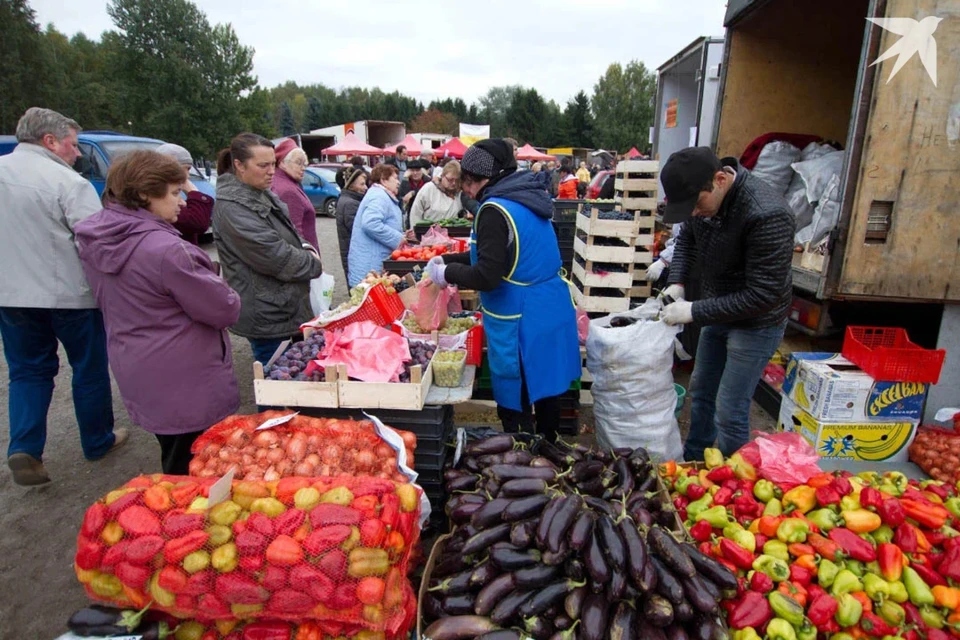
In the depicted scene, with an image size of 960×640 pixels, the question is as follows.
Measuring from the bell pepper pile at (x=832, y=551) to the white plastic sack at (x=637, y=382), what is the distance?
28.1 inches

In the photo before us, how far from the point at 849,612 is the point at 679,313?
60.2 inches

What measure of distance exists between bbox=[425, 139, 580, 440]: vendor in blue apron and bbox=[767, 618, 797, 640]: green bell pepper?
4.84ft

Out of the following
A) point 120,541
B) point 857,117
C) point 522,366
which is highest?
point 857,117

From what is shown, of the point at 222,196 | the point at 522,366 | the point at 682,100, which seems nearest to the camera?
the point at 522,366

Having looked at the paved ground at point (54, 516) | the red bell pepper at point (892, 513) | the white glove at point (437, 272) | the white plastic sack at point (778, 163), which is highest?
the white plastic sack at point (778, 163)

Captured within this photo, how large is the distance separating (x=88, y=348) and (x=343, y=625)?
278 centimetres

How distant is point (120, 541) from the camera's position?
1831 mm

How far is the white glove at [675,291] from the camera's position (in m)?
3.48

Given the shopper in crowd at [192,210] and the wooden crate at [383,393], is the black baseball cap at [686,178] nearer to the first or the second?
the wooden crate at [383,393]

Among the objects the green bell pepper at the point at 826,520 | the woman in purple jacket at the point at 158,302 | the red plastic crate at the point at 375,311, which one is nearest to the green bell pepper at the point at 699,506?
the green bell pepper at the point at 826,520

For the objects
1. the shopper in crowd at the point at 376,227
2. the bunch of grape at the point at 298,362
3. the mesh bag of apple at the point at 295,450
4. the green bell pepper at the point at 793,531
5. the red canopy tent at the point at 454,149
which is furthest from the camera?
the red canopy tent at the point at 454,149

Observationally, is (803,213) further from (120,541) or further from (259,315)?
(120,541)

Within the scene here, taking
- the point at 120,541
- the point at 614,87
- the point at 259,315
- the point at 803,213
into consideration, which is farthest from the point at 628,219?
the point at 614,87

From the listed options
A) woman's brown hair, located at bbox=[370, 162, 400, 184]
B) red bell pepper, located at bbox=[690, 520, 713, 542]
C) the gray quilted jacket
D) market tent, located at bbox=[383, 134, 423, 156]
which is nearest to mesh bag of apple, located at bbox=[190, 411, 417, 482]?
the gray quilted jacket
